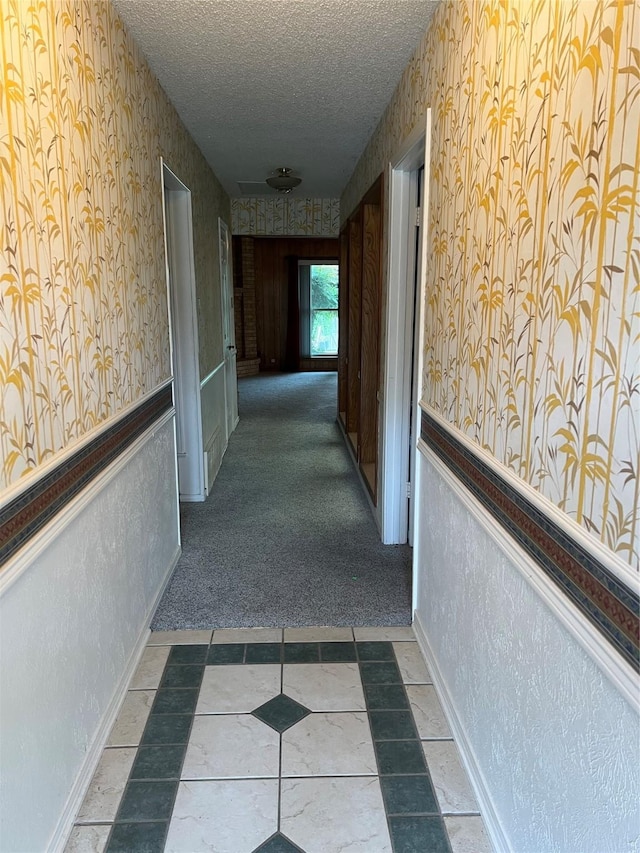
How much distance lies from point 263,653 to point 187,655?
0.30 m

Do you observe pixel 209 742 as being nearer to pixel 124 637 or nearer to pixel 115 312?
pixel 124 637

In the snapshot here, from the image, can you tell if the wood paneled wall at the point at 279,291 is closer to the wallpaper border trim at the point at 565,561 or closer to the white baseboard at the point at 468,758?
the white baseboard at the point at 468,758

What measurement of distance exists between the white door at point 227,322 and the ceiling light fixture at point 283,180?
650 mm

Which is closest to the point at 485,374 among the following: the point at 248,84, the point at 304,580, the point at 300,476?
the point at 304,580

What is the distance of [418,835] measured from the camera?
1523 mm

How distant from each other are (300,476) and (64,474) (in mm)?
3155

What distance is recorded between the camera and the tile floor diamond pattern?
5.01 feet

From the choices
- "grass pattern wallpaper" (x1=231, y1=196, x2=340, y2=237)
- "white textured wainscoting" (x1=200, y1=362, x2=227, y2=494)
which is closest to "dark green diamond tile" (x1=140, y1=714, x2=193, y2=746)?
"white textured wainscoting" (x1=200, y1=362, x2=227, y2=494)

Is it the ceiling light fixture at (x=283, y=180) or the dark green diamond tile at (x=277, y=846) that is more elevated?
the ceiling light fixture at (x=283, y=180)

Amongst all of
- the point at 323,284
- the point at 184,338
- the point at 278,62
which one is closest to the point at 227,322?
the point at 184,338

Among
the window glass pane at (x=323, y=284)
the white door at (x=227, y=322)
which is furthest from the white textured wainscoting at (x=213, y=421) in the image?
the window glass pane at (x=323, y=284)

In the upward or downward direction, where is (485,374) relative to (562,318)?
downward

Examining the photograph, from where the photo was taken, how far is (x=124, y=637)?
2.11 meters

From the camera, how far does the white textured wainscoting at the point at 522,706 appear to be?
0.95 meters
